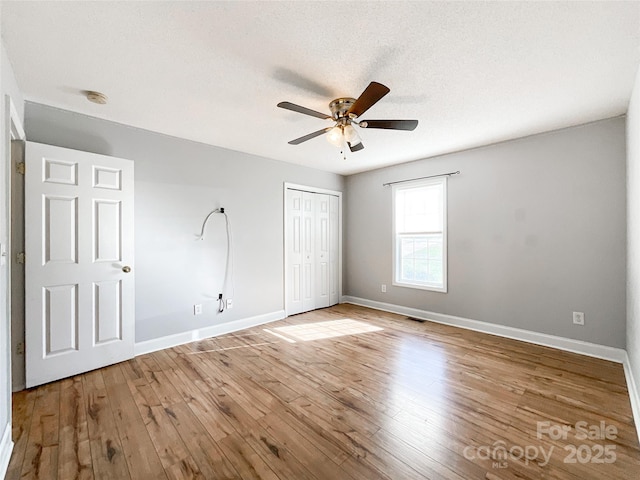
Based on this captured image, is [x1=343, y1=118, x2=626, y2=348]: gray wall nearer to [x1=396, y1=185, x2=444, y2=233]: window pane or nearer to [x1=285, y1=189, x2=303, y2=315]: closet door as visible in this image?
[x1=396, y1=185, x2=444, y2=233]: window pane

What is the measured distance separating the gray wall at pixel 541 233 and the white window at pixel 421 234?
142 millimetres

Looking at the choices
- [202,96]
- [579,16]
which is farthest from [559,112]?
[202,96]

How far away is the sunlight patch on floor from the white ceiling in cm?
255

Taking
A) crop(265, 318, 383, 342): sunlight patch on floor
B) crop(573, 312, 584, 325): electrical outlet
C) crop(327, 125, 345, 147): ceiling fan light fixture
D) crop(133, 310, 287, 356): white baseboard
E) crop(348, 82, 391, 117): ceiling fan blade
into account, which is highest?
crop(348, 82, 391, 117): ceiling fan blade

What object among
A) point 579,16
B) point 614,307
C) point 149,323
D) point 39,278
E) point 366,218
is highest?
point 579,16

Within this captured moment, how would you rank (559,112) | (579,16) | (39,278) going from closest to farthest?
(579,16), (39,278), (559,112)

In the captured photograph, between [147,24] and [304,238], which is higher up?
[147,24]

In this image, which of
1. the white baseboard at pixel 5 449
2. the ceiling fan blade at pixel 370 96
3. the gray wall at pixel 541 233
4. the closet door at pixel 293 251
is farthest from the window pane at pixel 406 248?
the white baseboard at pixel 5 449

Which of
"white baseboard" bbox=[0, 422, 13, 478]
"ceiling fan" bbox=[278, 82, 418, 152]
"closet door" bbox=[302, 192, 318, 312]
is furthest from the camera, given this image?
"closet door" bbox=[302, 192, 318, 312]

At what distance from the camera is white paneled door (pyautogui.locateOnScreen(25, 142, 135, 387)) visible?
2.39m

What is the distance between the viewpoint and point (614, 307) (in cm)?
284

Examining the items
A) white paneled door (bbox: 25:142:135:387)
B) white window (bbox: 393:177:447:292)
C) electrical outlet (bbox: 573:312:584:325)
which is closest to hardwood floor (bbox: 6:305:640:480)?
white paneled door (bbox: 25:142:135:387)

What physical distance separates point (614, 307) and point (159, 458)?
13.5ft

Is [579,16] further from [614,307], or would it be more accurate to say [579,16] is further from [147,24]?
[614,307]
